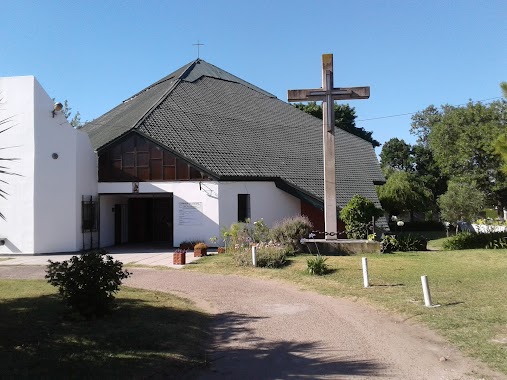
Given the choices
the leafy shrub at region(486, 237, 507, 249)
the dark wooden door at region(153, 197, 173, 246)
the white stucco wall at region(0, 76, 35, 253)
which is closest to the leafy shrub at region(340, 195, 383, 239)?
the leafy shrub at region(486, 237, 507, 249)

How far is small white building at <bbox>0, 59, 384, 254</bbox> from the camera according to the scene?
63.1ft

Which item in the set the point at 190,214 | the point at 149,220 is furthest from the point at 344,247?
the point at 149,220

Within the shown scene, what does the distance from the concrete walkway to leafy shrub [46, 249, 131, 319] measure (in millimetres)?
7463

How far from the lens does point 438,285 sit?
10.8 metres

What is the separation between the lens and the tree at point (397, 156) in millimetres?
55844

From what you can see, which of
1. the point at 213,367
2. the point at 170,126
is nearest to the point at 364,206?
the point at 170,126

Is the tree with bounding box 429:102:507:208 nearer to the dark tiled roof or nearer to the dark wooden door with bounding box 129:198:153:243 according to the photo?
the dark tiled roof

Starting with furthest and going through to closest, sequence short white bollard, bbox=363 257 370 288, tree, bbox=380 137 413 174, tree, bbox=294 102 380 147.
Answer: tree, bbox=380 137 413 174
tree, bbox=294 102 380 147
short white bollard, bbox=363 257 370 288

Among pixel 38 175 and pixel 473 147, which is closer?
pixel 38 175

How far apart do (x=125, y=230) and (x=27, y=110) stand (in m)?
8.54

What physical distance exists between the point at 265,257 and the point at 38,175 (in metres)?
10.7

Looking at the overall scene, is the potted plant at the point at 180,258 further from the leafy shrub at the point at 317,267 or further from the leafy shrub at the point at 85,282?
the leafy shrub at the point at 85,282

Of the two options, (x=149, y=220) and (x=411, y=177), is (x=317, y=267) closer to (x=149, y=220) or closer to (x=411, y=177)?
(x=149, y=220)

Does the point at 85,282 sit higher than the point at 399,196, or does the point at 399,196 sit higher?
the point at 399,196
